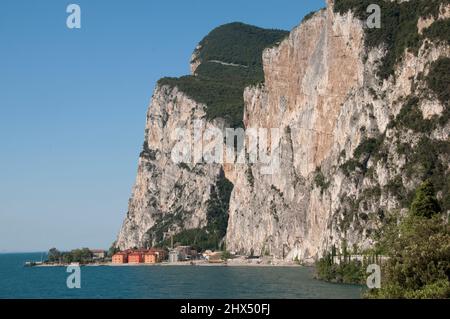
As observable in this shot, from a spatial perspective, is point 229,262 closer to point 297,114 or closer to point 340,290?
point 297,114

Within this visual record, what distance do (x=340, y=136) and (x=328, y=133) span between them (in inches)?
402

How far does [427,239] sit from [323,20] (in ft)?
441

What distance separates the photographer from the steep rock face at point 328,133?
128 metres

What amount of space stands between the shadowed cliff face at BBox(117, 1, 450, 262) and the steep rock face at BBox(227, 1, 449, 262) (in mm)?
217

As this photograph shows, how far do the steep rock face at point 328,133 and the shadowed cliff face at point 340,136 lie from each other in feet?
0.71

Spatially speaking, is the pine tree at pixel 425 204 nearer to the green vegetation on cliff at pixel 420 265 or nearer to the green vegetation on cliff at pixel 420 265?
the green vegetation on cliff at pixel 420 265

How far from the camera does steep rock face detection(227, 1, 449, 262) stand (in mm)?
127938

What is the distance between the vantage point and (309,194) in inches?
6718

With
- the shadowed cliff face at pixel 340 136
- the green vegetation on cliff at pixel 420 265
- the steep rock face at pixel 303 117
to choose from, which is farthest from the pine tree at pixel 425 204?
the steep rock face at pixel 303 117

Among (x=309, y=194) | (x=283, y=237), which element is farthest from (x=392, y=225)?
(x=283, y=237)

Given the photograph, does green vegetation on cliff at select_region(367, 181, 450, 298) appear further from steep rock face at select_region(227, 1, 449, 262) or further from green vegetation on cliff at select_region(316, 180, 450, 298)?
steep rock face at select_region(227, 1, 449, 262)

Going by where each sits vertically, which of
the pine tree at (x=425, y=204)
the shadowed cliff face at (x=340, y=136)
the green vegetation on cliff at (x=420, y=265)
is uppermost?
the shadowed cliff face at (x=340, y=136)

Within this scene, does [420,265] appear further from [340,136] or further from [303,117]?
[303,117]

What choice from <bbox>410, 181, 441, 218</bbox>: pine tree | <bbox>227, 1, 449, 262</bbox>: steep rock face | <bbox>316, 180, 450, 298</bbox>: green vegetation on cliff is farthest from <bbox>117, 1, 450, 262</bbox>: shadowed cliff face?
<bbox>316, 180, 450, 298</bbox>: green vegetation on cliff
